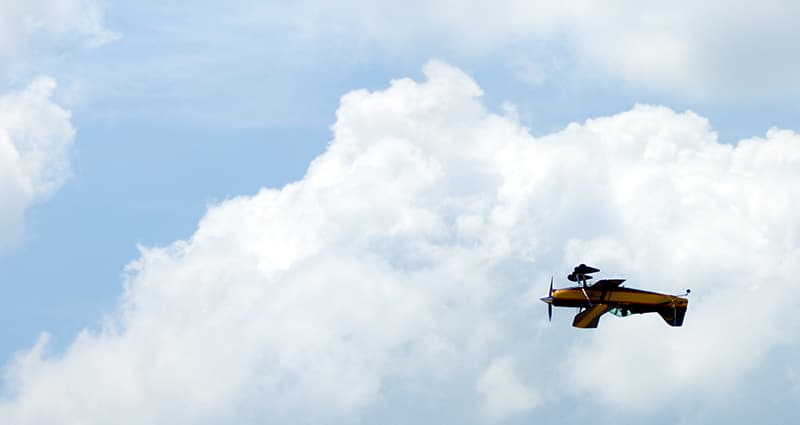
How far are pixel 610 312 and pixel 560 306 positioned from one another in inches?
226

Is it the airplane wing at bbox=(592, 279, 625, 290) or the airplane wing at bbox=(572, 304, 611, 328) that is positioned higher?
the airplane wing at bbox=(592, 279, 625, 290)

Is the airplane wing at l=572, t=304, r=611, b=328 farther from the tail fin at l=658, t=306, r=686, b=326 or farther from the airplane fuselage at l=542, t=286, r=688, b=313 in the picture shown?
the tail fin at l=658, t=306, r=686, b=326

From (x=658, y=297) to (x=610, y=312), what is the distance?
556 cm

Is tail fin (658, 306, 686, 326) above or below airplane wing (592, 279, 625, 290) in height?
below

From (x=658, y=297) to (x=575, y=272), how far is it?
10.6 meters

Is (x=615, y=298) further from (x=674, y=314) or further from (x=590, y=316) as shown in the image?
(x=674, y=314)

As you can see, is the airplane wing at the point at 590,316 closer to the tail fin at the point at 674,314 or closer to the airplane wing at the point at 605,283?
the airplane wing at the point at 605,283

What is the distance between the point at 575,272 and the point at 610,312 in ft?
25.0

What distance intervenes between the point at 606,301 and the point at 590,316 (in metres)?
2.49

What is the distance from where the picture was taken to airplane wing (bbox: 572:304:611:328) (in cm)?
10712

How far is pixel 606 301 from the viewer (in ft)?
353

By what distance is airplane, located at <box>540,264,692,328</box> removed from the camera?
10721 centimetres

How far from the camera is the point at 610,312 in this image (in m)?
110

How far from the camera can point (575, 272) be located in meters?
106
